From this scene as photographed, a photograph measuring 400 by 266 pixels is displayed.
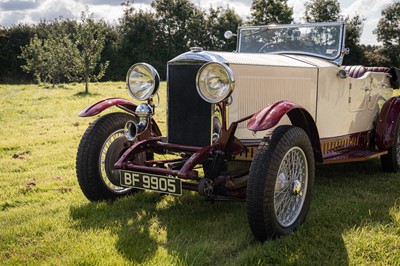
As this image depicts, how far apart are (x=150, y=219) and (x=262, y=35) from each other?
9.84 feet

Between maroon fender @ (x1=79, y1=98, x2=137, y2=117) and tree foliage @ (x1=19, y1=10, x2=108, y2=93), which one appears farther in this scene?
tree foliage @ (x1=19, y1=10, x2=108, y2=93)

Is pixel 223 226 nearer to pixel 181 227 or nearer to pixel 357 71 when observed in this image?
pixel 181 227

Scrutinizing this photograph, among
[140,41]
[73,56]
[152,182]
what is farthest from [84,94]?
[140,41]

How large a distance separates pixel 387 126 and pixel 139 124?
122 inches

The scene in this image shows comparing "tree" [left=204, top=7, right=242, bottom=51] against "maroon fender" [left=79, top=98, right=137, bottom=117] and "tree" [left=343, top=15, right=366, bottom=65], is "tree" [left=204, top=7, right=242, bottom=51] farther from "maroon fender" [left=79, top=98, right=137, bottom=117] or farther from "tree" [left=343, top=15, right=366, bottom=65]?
"maroon fender" [left=79, top=98, right=137, bottom=117]

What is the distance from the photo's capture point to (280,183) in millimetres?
3352

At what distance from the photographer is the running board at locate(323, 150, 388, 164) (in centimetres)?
442

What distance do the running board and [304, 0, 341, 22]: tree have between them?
107ft

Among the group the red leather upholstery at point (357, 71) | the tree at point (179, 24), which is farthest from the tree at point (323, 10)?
the red leather upholstery at point (357, 71)

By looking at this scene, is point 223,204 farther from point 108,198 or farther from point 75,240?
point 75,240

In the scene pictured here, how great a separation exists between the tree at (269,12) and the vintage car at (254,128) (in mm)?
24993

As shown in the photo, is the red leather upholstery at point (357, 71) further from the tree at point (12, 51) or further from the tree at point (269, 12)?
the tree at point (12, 51)

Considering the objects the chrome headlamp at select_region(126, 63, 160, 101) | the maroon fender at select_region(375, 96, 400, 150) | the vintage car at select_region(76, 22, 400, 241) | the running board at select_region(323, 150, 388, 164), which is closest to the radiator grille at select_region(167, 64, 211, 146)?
the vintage car at select_region(76, 22, 400, 241)

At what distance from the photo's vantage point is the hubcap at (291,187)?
3354 mm
